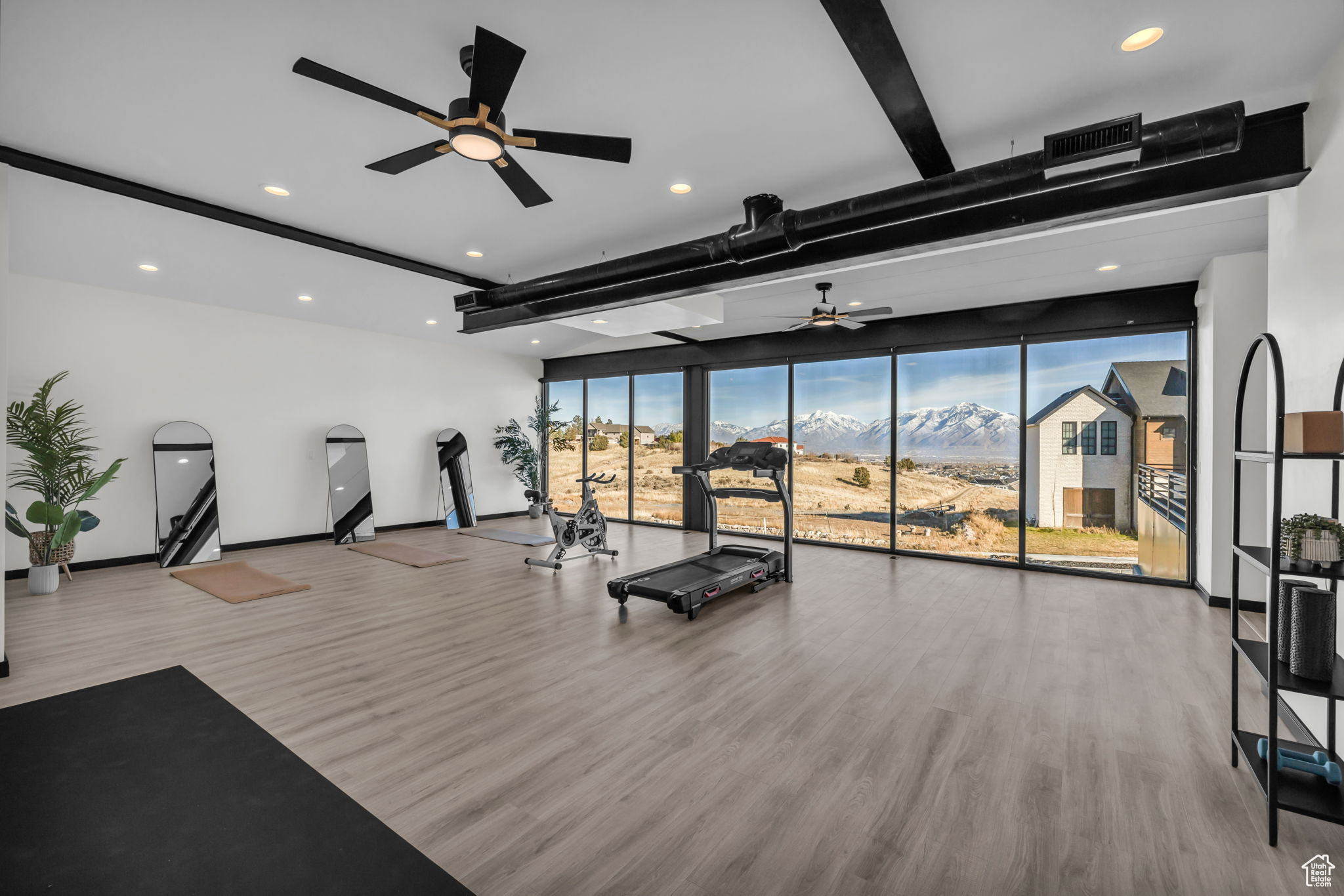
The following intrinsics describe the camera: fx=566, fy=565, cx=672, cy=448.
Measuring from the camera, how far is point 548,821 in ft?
6.95

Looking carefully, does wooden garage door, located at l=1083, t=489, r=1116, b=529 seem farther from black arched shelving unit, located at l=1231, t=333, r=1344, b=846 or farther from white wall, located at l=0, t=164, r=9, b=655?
white wall, located at l=0, t=164, r=9, b=655

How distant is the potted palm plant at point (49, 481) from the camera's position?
515cm

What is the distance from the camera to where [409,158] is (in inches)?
113

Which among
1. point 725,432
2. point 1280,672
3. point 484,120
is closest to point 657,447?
point 725,432

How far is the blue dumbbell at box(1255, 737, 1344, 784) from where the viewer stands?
210 centimetres

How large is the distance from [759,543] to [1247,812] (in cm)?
590

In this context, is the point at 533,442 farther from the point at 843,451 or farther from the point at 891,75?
the point at 891,75

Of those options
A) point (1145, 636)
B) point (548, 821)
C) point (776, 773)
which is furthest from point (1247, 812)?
point (548, 821)

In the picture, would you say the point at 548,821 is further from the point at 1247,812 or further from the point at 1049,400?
the point at 1049,400

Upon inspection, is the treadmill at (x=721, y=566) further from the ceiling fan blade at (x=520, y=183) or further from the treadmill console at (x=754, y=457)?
the ceiling fan blade at (x=520, y=183)

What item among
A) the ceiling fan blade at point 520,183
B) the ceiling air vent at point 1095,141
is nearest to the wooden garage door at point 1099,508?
the ceiling air vent at point 1095,141

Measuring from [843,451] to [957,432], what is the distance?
142 cm

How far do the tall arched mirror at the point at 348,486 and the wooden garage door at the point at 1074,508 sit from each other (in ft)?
28.5

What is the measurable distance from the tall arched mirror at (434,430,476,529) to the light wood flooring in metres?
3.78
